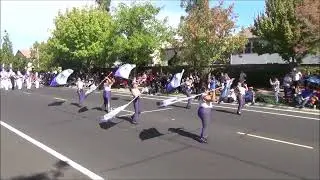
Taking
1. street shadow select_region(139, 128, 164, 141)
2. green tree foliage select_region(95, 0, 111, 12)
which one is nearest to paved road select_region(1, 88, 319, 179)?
street shadow select_region(139, 128, 164, 141)

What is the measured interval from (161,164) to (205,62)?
941 inches

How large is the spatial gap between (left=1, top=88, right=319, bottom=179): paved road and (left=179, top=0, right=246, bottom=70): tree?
13.6m

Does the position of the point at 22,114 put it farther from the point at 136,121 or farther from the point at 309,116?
the point at 309,116

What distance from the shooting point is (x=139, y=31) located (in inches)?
1561

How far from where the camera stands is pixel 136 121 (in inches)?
681

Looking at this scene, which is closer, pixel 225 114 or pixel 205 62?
pixel 225 114

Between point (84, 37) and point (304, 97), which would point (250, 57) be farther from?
point (304, 97)

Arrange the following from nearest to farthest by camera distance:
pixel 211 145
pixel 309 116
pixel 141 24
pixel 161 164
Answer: pixel 161 164, pixel 211 145, pixel 309 116, pixel 141 24

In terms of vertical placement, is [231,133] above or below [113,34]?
below

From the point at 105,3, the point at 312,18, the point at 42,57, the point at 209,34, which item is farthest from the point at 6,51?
the point at 312,18

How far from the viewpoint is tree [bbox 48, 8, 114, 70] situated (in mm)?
46562

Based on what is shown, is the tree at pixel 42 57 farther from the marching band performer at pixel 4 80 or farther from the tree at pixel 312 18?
the tree at pixel 312 18

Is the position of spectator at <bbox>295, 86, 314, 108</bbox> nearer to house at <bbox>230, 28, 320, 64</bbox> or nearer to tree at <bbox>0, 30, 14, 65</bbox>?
house at <bbox>230, 28, 320, 64</bbox>

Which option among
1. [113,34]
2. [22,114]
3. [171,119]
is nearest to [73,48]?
[113,34]
